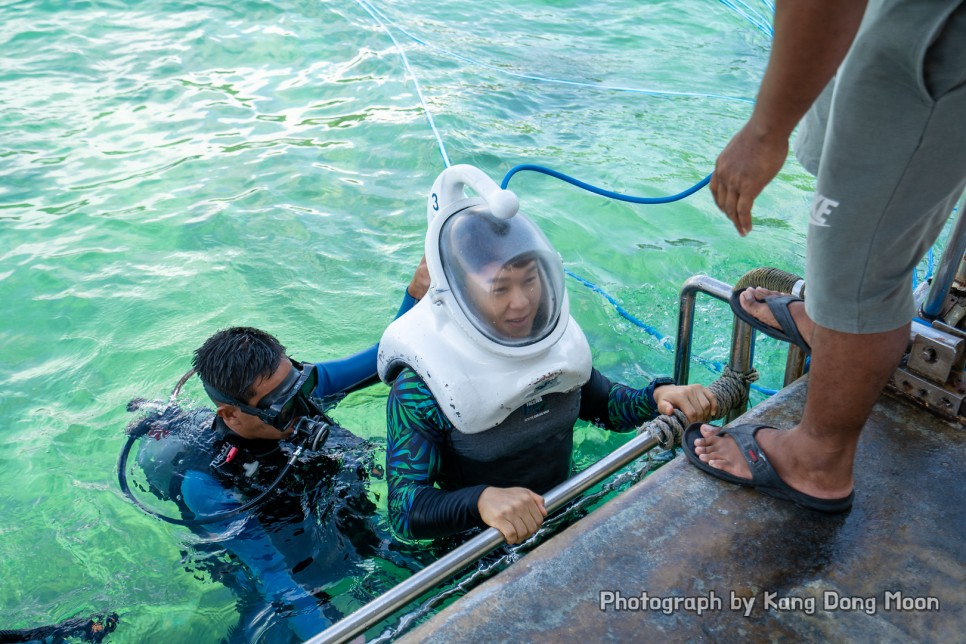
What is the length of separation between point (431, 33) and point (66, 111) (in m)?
4.44

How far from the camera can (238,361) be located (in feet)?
9.29

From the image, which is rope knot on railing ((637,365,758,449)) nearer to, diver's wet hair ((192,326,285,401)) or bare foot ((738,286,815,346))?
bare foot ((738,286,815,346))

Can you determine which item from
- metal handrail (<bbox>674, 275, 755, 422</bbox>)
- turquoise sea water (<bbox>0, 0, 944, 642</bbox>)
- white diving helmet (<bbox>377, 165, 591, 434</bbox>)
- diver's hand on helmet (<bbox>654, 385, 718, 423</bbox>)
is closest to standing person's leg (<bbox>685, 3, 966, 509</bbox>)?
diver's hand on helmet (<bbox>654, 385, 718, 423</bbox>)

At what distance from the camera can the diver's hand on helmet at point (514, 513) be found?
82.6 inches

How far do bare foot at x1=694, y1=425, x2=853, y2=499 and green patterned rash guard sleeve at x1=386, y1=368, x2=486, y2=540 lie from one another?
809mm

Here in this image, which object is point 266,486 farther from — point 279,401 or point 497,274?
point 497,274

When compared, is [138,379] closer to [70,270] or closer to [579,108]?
[70,270]

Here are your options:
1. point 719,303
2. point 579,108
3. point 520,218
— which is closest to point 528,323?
point 520,218

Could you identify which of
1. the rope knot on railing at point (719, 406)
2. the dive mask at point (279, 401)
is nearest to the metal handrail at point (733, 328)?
the rope knot on railing at point (719, 406)

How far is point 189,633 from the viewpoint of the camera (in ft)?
10.5

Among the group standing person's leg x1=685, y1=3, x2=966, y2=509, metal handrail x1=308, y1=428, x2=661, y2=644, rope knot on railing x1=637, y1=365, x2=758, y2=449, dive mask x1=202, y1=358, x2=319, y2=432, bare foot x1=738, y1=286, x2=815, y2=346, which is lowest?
dive mask x1=202, y1=358, x2=319, y2=432

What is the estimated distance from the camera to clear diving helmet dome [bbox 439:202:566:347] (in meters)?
2.42


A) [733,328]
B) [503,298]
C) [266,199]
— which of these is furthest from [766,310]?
[266,199]

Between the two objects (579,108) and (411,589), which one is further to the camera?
(579,108)
